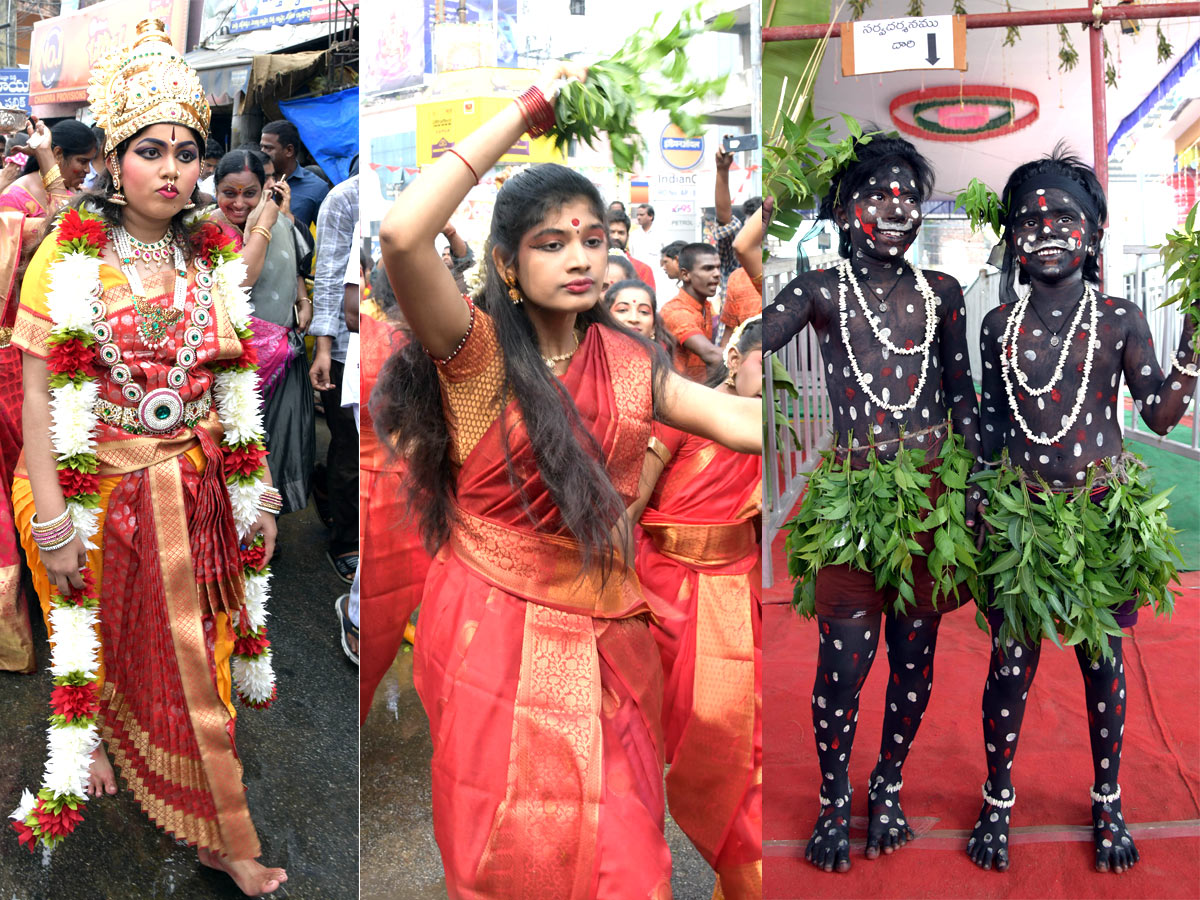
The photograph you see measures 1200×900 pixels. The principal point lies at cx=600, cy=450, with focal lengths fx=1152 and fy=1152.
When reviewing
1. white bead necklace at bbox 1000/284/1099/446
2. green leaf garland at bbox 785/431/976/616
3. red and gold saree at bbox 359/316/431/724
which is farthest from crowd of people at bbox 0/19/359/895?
white bead necklace at bbox 1000/284/1099/446

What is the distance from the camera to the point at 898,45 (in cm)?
249

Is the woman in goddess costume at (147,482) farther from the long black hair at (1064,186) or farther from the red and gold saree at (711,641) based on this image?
the long black hair at (1064,186)

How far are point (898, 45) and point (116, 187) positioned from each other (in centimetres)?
168

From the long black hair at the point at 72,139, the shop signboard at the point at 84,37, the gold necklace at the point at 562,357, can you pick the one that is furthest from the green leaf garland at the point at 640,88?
the long black hair at the point at 72,139

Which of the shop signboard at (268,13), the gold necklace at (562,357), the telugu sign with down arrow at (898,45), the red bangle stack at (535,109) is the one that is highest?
the shop signboard at (268,13)

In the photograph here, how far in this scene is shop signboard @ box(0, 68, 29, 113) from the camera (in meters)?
2.77

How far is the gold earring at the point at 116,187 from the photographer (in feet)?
7.78

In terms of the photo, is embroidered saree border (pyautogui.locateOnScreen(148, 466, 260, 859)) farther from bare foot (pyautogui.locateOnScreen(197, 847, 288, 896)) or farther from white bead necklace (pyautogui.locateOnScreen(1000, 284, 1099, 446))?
white bead necklace (pyautogui.locateOnScreen(1000, 284, 1099, 446))

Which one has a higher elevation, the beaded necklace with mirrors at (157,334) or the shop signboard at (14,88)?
the shop signboard at (14,88)

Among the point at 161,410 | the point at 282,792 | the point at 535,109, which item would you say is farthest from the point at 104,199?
the point at 282,792

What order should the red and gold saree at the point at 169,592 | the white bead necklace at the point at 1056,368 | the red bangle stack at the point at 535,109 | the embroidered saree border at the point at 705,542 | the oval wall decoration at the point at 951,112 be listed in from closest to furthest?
the red bangle stack at the point at 535,109 < the embroidered saree border at the point at 705,542 < the red and gold saree at the point at 169,592 < the white bead necklace at the point at 1056,368 < the oval wall decoration at the point at 951,112

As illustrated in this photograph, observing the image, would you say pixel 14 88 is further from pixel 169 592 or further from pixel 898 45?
pixel 898 45

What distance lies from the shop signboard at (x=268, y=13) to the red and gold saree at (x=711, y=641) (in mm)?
1382

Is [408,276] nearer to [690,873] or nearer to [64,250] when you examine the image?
[690,873]
